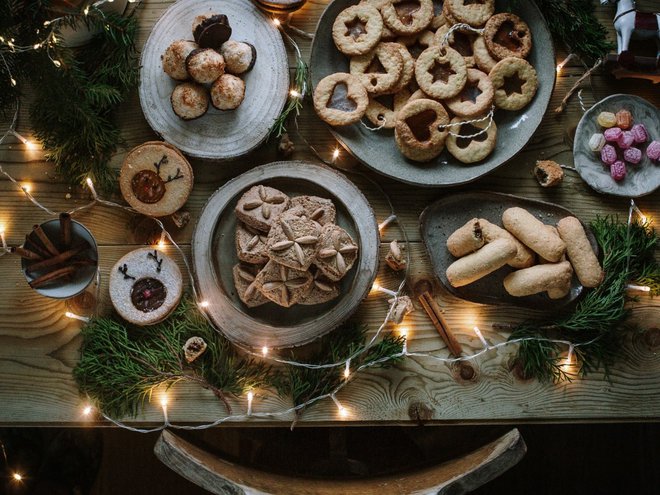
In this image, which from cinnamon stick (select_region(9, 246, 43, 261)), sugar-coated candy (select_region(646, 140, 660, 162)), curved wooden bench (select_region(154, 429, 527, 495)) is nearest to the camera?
curved wooden bench (select_region(154, 429, 527, 495))

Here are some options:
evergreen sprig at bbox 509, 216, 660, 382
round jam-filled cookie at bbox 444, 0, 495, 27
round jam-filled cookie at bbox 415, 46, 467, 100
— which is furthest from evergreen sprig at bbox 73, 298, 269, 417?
round jam-filled cookie at bbox 444, 0, 495, 27

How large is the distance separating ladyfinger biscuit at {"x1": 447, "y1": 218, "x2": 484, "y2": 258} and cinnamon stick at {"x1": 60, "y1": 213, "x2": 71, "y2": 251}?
3.68ft

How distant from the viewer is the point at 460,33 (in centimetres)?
200

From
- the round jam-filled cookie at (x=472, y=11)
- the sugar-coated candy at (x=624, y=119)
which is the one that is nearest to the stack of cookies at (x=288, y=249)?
the round jam-filled cookie at (x=472, y=11)

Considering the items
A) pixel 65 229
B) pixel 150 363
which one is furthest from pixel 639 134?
pixel 65 229

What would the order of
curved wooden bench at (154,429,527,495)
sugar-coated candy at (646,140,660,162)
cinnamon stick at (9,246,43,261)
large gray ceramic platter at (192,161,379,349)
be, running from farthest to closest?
sugar-coated candy at (646,140,660,162), large gray ceramic platter at (192,161,379,349), cinnamon stick at (9,246,43,261), curved wooden bench at (154,429,527,495)

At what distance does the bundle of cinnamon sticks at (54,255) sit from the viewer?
1.80m

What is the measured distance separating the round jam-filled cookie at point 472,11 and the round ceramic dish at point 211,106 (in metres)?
0.54

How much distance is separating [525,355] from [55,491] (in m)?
1.80

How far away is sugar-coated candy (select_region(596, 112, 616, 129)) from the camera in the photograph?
199 cm

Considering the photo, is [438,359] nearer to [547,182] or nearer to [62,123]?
[547,182]

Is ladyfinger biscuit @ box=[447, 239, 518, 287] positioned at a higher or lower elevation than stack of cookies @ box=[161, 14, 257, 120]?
lower

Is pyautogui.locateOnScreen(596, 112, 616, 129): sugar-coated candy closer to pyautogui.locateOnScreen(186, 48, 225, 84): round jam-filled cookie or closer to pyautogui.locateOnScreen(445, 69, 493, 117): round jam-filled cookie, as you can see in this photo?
pyautogui.locateOnScreen(445, 69, 493, 117): round jam-filled cookie

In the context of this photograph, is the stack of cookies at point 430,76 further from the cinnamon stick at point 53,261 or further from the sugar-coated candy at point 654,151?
the cinnamon stick at point 53,261
